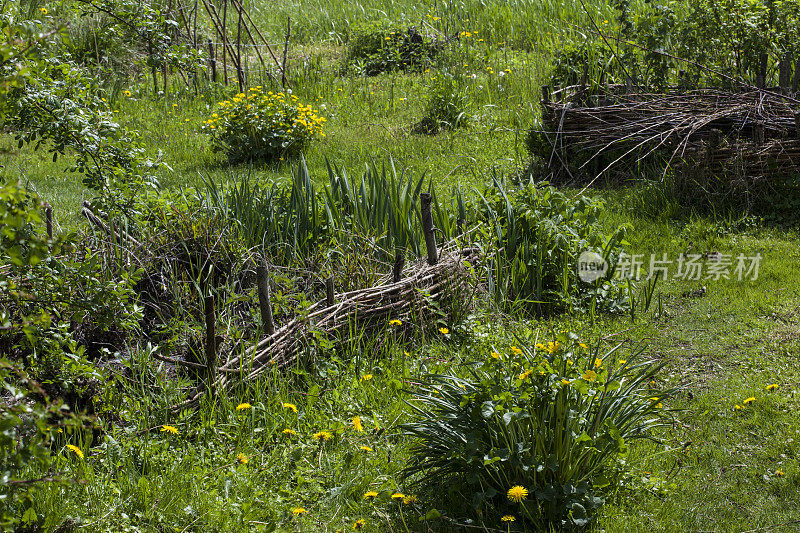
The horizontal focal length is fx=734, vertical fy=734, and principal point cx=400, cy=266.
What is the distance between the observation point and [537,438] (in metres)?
2.94

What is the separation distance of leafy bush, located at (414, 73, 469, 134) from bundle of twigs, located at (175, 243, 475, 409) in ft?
15.2

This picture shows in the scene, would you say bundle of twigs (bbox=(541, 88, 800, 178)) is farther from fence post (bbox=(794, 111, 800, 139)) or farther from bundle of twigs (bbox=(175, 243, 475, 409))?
bundle of twigs (bbox=(175, 243, 475, 409))

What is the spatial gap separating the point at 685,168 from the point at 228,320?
14.8 feet

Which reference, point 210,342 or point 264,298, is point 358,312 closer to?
point 264,298

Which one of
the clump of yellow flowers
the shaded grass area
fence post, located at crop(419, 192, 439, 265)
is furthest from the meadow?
the clump of yellow flowers

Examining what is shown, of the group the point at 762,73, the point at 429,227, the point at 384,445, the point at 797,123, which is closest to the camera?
the point at 384,445

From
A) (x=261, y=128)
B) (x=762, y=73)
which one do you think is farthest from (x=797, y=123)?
(x=261, y=128)

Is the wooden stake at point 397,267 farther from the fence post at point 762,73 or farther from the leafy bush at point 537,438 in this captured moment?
the fence post at point 762,73

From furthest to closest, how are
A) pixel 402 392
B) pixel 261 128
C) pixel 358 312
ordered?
1. pixel 261 128
2. pixel 358 312
3. pixel 402 392

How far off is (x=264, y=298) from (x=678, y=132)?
4724 mm

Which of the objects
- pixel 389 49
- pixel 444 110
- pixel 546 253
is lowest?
pixel 546 253

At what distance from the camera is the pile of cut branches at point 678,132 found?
6594mm

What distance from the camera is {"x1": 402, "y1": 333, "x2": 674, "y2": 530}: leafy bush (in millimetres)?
2920

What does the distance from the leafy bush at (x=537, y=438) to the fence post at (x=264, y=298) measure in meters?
1.27
